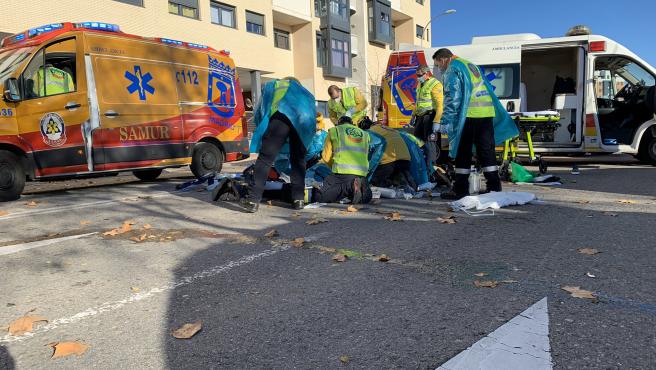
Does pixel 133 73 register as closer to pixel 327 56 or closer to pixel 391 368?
pixel 391 368

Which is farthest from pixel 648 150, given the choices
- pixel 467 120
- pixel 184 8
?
pixel 184 8

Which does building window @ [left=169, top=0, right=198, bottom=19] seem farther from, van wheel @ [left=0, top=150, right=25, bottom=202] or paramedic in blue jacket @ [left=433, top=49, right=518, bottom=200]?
paramedic in blue jacket @ [left=433, top=49, right=518, bottom=200]

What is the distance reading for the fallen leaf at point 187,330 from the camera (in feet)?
7.75

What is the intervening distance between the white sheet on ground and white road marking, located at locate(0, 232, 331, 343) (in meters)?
2.36

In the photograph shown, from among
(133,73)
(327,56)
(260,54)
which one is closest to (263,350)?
(133,73)

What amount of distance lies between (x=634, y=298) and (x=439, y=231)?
6.41ft

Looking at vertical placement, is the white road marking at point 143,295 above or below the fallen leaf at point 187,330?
above

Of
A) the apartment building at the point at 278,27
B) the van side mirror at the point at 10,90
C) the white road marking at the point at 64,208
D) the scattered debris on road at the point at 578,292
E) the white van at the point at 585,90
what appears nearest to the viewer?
the scattered debris on road at the point at 578,292

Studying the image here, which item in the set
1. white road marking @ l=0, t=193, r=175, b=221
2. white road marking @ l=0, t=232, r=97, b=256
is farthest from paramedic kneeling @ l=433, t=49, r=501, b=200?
white road marking @ l=0, t=232, r=97, b=256

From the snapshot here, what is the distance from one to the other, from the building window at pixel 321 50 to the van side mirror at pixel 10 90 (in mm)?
24186

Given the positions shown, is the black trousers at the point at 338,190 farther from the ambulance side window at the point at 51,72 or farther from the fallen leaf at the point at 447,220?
the ambulance side window at the point at 51,72

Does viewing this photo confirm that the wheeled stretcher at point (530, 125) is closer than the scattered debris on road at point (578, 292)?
No

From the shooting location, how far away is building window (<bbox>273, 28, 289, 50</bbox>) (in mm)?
28141

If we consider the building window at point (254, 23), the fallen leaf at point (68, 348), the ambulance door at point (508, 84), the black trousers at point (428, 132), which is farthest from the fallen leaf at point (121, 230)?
the building window at point (254, 23)
